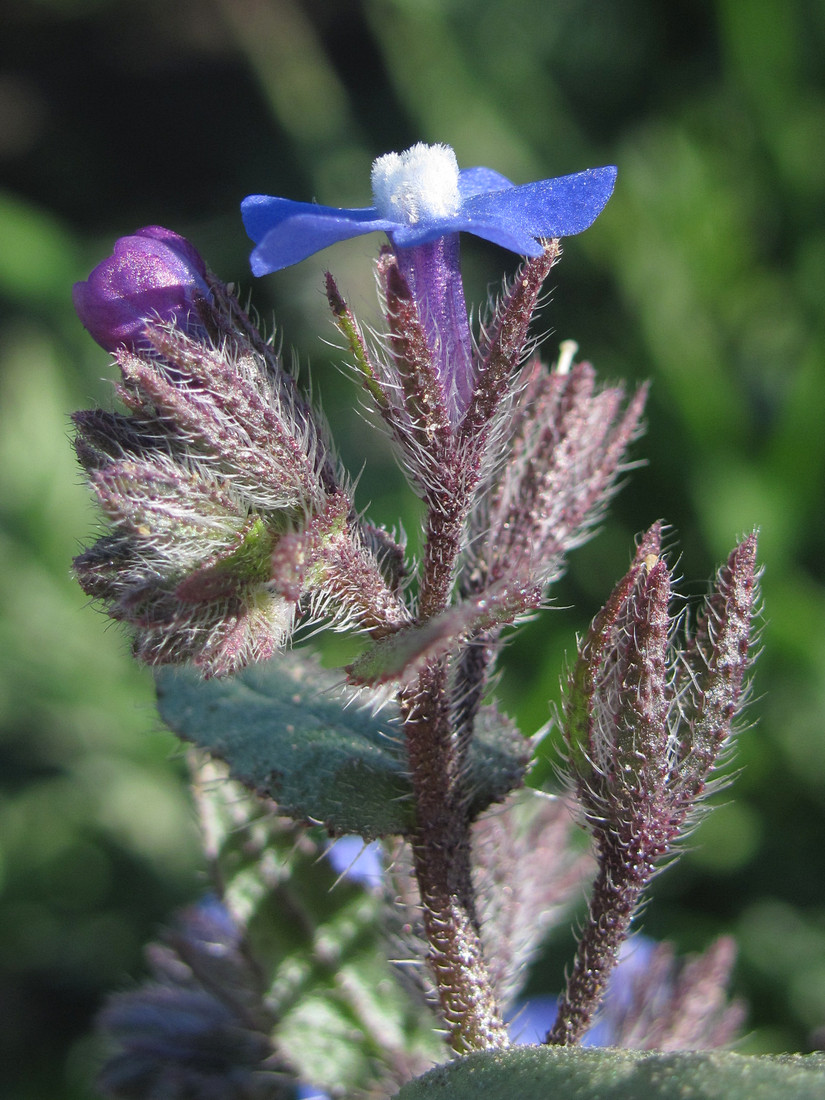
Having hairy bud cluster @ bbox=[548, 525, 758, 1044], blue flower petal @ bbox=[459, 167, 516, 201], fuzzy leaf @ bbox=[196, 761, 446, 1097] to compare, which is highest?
blue flower petal @ bbox=[459, 167, 516, 201]

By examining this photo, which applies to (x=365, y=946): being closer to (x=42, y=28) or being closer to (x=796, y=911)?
(x=796, y=911)

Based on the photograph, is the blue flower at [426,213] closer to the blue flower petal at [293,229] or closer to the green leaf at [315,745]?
the blue flower petal at [293,229]

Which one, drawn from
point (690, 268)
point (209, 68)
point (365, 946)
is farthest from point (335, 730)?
point (209, 68)

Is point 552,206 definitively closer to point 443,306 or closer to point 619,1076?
point 443,306

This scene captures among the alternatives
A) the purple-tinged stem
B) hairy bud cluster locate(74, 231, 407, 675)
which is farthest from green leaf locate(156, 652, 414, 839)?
the purple-tinged stem

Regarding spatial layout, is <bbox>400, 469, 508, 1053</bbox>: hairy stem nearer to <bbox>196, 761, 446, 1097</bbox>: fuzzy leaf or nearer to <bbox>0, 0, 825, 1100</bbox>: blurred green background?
<bbox>196, 761, 446, 1097</bbox>: fuzzy leaf

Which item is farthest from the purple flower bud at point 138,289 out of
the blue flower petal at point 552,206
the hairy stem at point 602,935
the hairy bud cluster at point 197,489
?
the hairy stem at point 602,935

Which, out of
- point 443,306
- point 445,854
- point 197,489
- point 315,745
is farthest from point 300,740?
point 443,306
